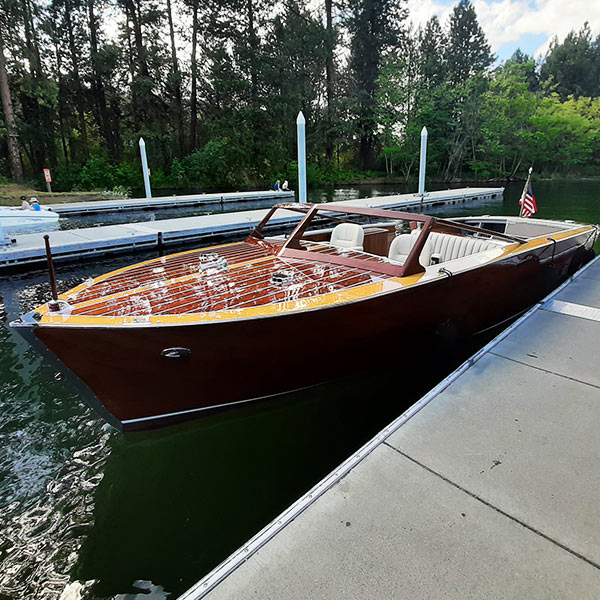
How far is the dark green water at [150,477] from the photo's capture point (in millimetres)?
2215

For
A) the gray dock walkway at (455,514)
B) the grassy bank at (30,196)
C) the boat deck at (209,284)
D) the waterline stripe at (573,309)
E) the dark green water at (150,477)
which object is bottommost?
the dark green water at (150,477)

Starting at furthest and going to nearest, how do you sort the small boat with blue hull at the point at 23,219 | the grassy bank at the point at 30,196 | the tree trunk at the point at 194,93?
1. the tree trunk at the point at 194,93
2. the grassy bank at the point at 30,196
3. the small boat with blue hull at the point at 23,219

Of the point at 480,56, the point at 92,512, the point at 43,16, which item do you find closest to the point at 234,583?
the point at 92,512

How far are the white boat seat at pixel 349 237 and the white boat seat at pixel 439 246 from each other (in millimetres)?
368

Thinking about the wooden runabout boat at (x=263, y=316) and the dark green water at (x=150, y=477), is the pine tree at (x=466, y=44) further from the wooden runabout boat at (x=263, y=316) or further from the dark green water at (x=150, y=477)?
the dark green water at (x=150, y=477)

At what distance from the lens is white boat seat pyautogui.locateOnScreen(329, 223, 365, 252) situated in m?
4.42

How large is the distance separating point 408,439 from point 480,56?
42.6m

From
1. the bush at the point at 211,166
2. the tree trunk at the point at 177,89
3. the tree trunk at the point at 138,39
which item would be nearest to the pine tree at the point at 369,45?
the bush at the point at 211,166

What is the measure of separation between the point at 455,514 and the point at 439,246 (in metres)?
3.50

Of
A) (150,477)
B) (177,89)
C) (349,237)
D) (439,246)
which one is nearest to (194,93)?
(177,89)

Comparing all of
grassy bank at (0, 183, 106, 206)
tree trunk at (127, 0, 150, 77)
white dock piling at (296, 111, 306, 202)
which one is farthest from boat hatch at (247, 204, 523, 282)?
tree trunk at (127, 0, 150, 77)

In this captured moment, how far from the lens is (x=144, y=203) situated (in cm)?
1570

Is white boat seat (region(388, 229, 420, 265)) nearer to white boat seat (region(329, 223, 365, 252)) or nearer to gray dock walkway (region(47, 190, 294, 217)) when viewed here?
white boat seat (region(329, 223, 365, 252))

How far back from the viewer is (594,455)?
2191 millimetres
